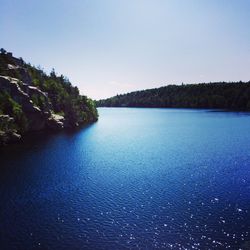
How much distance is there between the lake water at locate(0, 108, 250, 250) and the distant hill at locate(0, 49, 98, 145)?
19006 mm

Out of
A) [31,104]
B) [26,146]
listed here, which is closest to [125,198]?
[26,146]

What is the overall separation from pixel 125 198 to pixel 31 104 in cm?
7605

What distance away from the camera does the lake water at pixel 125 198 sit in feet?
93.9

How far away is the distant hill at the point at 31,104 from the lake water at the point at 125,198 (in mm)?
19006

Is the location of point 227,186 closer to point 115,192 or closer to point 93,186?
point 115,192

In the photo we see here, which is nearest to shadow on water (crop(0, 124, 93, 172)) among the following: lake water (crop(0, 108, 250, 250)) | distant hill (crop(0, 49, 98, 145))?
lake water (crop(0, 108, 250, 250))

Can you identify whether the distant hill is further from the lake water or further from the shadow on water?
the lake water

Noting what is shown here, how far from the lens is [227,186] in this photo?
44.2 m

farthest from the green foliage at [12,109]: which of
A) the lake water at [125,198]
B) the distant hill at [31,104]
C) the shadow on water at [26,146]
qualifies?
the lake water at [125,198]

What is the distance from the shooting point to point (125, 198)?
39.8 meters

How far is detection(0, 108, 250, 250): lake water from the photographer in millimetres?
28609

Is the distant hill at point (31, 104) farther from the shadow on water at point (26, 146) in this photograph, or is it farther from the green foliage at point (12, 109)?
the shadow on water at point (26, 146)

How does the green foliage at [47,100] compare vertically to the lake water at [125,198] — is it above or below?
above

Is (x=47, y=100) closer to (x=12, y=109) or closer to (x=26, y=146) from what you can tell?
(x=12, y=109)
